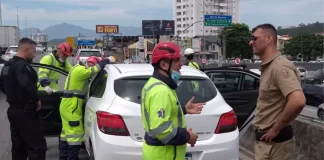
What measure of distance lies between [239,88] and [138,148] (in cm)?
356

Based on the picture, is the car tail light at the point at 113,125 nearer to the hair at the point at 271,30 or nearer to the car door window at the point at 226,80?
the hair at the point at 271,30

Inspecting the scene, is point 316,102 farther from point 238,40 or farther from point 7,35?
point 238,40

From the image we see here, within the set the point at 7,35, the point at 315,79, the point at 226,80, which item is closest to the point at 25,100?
the point at 226,80

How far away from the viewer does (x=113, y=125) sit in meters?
4.36

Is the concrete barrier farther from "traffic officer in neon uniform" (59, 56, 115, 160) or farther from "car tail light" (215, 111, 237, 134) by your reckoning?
"traffic officer in neon uniform" (59, 56, 115, 160)

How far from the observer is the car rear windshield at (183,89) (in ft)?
15.1

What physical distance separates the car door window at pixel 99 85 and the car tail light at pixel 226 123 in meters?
1.47

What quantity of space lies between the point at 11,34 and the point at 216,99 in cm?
4997

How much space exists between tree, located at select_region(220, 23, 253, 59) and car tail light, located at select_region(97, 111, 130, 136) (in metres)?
74.3

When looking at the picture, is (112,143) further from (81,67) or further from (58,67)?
(58,67)

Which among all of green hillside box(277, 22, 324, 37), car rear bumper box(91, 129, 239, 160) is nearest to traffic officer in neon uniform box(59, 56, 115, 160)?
car rear bumper box(91, 129, 239, 160)

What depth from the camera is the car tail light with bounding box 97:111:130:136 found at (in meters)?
4.34

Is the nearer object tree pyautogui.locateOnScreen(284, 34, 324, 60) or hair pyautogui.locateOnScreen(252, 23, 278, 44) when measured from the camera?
hair pyautogui.locateOnScreen(252, 23, 278, 44)

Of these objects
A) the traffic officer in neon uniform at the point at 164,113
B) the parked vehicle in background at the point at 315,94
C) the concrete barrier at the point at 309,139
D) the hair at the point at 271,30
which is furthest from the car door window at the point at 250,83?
the parked vehicle in background at the point at 315,94
